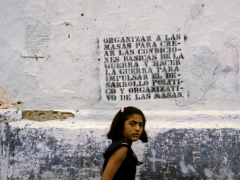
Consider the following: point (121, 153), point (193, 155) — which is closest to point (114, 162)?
point (121, 153)

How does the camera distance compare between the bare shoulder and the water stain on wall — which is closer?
the bare shoulder

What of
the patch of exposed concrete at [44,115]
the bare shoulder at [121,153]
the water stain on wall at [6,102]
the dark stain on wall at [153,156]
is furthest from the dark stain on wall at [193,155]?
the water stain on wall at [6,102]

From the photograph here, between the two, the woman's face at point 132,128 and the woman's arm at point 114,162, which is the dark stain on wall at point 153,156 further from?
the woman's arm at point 114,162

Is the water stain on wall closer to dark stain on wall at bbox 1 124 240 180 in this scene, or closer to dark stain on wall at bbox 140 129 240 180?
dark stain on wall at bbox 1 124 240 180

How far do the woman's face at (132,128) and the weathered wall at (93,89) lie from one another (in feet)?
4.97

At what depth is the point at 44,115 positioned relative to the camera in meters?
4.01

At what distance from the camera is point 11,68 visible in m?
4.10

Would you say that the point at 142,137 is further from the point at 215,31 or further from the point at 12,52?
the point at 12,52

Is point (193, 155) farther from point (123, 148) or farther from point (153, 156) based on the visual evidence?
point (123, 148)

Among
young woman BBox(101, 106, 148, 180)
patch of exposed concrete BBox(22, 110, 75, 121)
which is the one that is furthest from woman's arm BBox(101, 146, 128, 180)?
patch of exposed concrete BBox(22, 110, 75, 121)

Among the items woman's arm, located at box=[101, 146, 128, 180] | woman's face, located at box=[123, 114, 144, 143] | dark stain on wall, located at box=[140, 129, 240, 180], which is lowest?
dark stain on wall, located at box=[140, 129, 240, 180]

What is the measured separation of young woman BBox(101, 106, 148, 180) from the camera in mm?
2072

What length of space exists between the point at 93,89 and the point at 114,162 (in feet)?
6.94

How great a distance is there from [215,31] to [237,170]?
2.13 meters
